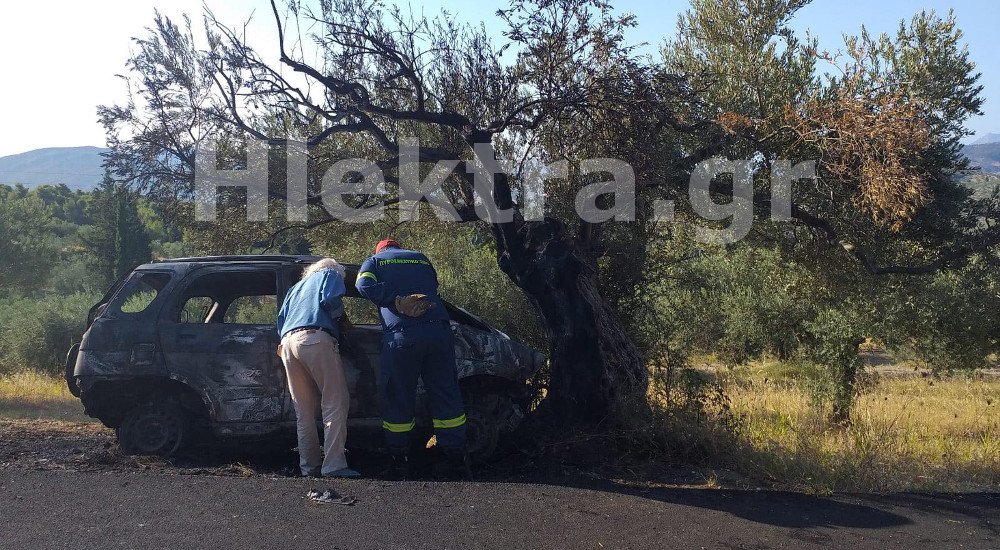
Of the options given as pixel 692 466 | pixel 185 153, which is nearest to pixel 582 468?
pixel 692 466

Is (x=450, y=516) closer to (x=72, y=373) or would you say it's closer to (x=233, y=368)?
(x=233, y=368)

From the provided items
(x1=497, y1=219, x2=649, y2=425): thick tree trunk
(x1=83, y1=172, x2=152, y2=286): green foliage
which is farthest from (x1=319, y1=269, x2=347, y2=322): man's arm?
(x1=83, y1=172, x2=152, y2=286): green foliage

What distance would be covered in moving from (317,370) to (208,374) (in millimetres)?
1205

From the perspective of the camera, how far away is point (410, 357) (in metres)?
5.87

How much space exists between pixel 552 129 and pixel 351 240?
4161 millimetres

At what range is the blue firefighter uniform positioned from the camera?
19.3 feet

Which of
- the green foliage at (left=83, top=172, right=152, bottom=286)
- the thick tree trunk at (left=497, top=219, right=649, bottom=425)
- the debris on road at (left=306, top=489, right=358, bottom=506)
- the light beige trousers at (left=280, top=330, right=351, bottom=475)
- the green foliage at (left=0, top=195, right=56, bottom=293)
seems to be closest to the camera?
the debris on road at (left=306, top=489, right=358, bottom=506)

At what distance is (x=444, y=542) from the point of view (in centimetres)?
430

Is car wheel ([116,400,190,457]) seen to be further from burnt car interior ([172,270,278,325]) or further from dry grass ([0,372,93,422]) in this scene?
dry grass ([0,372,93,422])

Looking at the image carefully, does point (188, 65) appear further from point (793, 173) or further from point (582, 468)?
point (793, 173)

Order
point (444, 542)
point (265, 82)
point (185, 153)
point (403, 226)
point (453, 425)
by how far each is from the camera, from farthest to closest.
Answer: point (403, 226), point (185, 153), point (265, 82), point (453, 425), point (444, 542)

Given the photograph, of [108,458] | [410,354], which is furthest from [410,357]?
[108,458]

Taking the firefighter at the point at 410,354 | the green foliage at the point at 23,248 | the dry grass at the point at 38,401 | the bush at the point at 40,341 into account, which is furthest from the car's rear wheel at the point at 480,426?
the green foliage at the point at 23,248

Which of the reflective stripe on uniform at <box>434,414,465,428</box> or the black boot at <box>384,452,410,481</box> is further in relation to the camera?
the black boot at <box>384,452,410,481</box>
